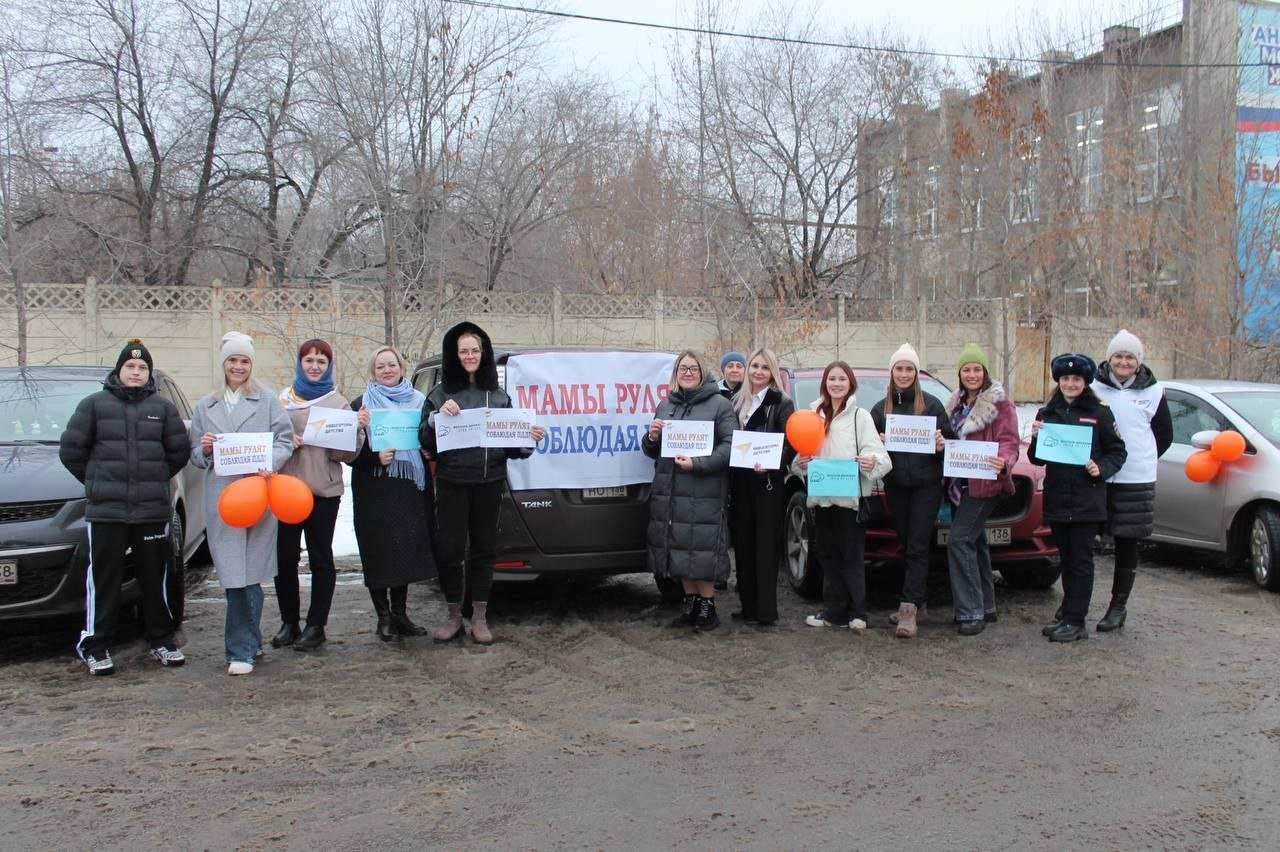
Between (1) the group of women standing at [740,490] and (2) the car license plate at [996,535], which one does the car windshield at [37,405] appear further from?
(2) the car license plate at [996,535]

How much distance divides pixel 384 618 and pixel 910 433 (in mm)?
3665

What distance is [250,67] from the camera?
18.2 metres

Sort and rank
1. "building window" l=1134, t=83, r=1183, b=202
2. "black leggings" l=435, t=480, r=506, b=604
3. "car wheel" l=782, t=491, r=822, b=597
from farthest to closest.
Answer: "building window" l=1134, t=83, r=1183, b=202, "car wheel" l=782, t=491, r=822, b=597, "black leggings" l=435, t=480, r=506, b=604

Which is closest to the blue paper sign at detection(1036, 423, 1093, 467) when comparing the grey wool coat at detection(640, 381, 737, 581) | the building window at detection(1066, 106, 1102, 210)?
the grey wool coat at detection(640, 381, 737, 581)

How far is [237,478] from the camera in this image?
5.81 m

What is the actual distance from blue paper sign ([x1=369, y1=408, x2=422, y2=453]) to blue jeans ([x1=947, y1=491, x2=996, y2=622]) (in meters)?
3.61

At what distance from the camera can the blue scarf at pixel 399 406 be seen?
251 inches

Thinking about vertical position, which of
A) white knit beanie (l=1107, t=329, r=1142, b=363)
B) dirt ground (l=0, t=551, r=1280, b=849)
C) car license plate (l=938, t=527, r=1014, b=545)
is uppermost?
white knit beanie (l=1107, t=329, r=1142, b=363)

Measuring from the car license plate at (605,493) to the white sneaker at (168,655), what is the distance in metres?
2.66

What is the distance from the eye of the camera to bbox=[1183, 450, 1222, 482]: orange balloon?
8.05 metres

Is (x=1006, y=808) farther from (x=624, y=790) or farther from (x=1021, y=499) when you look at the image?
(x=1021, y=499)

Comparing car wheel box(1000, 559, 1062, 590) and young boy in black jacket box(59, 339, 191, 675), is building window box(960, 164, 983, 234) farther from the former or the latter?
young boy in black jacket box(59, 339, 191, 675)

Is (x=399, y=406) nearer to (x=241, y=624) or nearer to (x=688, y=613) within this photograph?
(x=241, y=624)

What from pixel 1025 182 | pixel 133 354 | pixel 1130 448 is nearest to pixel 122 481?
pixel 133 354
